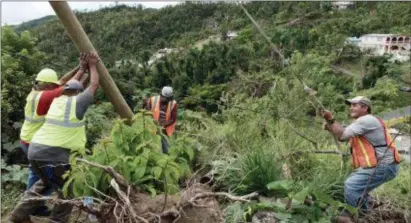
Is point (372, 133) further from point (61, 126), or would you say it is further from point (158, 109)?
point (158, 109)

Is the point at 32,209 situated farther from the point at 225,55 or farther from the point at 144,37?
the point at 144,37

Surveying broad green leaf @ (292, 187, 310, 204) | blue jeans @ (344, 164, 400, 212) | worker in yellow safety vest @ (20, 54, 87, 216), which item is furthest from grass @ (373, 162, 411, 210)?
worker in yellow safety vest @ (20, 54, 87, 216)

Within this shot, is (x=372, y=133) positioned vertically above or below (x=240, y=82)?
above

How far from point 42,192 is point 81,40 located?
5.77 ft

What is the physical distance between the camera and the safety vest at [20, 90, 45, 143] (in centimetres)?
475

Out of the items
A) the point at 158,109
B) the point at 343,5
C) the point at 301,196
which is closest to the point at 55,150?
the point at 301,196

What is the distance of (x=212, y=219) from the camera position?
3400 millimetres

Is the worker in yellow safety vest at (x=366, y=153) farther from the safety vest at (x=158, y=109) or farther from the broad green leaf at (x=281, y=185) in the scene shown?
the safety vest at (x=158, y=109)

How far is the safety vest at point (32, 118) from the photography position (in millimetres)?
4750

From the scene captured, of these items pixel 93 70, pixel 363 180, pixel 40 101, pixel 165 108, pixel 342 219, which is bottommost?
pixel 342 219

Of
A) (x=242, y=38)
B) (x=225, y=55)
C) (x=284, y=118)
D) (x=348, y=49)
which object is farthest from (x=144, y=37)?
(x=284, y=118)

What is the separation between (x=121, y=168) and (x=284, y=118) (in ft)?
12.6

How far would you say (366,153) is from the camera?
4656 millimetres

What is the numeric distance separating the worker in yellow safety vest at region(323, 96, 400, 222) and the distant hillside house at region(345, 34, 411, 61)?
2220 inches
